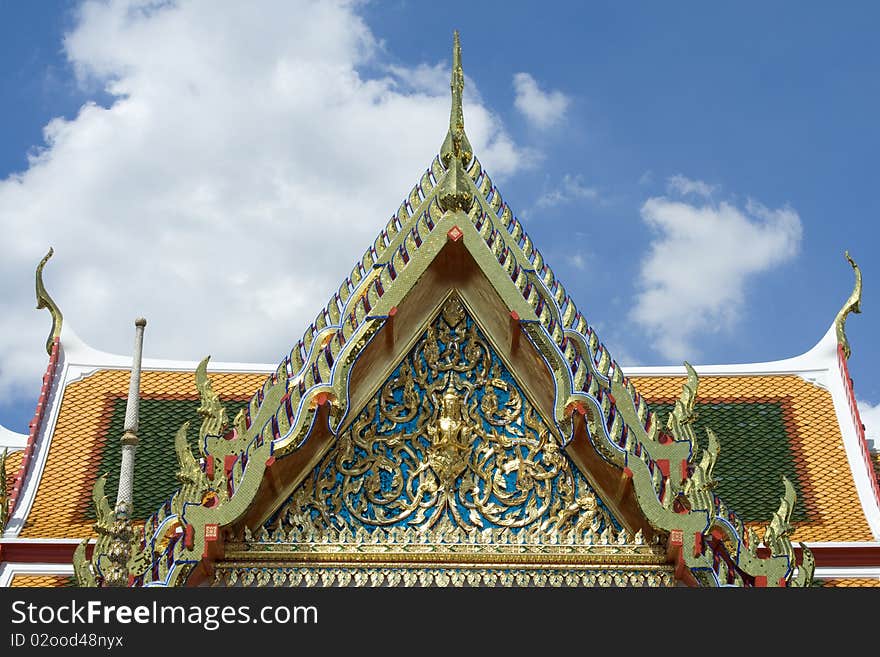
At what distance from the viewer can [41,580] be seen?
40.6 ft

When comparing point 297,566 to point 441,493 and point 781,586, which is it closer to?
point 441,493

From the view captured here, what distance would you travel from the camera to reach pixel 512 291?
34.4 feet

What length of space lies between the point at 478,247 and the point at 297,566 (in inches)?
104

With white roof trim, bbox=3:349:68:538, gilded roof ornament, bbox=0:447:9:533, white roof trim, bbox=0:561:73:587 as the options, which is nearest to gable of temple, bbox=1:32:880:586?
white roof trim, bbox=0:561:73:587

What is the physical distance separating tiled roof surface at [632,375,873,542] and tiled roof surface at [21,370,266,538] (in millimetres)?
4897

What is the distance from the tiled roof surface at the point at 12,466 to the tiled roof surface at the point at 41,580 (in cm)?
153

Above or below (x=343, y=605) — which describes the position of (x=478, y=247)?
above

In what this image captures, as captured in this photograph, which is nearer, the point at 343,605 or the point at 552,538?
the point at 343,605

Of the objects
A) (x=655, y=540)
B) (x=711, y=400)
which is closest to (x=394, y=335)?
(x=655, y=540)

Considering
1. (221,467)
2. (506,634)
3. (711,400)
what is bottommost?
(506,634)

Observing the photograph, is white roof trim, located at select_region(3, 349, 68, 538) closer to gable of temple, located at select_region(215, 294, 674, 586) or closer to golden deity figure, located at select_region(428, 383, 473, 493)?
gable of temple, located at select_region(215, 294, 674, 586)

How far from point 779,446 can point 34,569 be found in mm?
7313

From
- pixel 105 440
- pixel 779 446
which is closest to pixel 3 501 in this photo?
pixel 105 440

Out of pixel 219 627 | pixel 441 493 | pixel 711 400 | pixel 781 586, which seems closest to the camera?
pixel 219 627
